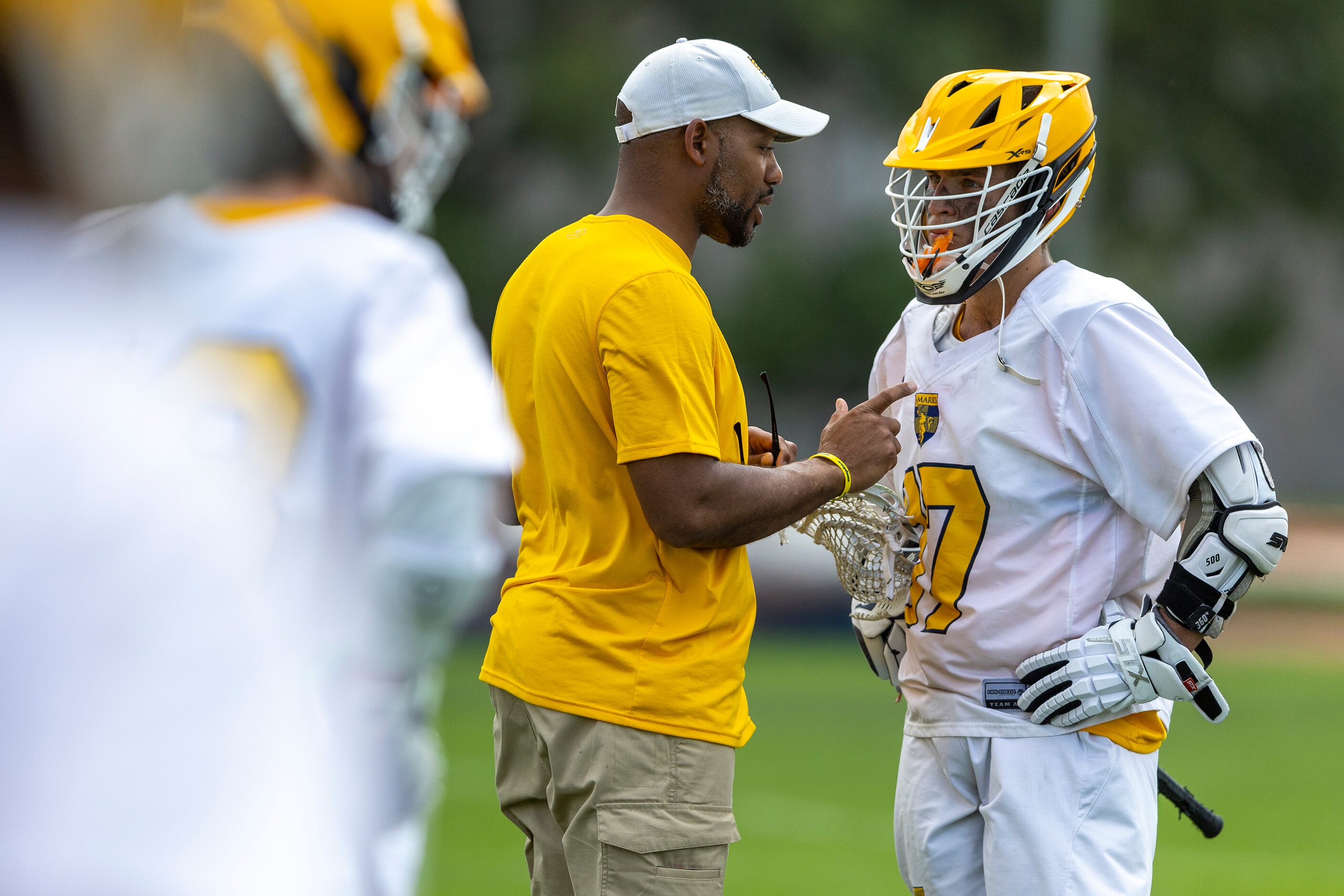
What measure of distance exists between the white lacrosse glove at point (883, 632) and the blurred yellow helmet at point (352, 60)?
5.81 feet

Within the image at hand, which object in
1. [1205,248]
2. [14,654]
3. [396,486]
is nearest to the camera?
[14,654]

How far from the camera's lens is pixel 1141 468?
2.94 m

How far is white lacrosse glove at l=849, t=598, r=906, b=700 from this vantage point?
11.0ft

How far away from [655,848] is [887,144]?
24616mm

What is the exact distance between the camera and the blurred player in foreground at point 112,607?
109 centimetres

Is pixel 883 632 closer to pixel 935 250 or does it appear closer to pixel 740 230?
pixel 935 250

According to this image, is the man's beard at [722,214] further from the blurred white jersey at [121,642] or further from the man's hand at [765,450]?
the blurred white jersey at [121,642]

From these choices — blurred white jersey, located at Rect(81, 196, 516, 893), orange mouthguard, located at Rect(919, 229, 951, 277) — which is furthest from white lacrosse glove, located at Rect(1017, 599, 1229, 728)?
blurred white jersey, located at Rect(81, 196, 516, 893)

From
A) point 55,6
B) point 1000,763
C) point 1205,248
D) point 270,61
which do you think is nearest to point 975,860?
point 1000,763

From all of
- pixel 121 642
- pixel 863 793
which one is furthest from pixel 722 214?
pixel 863 793

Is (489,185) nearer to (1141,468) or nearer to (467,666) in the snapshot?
(467,666)

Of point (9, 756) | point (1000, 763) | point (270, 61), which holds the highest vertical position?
point (270, 61)

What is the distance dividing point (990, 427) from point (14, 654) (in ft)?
7.45

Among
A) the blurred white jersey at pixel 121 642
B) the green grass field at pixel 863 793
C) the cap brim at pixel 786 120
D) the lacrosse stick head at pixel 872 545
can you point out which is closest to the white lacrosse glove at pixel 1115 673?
the lacrosse stick head at pixel 872 545
